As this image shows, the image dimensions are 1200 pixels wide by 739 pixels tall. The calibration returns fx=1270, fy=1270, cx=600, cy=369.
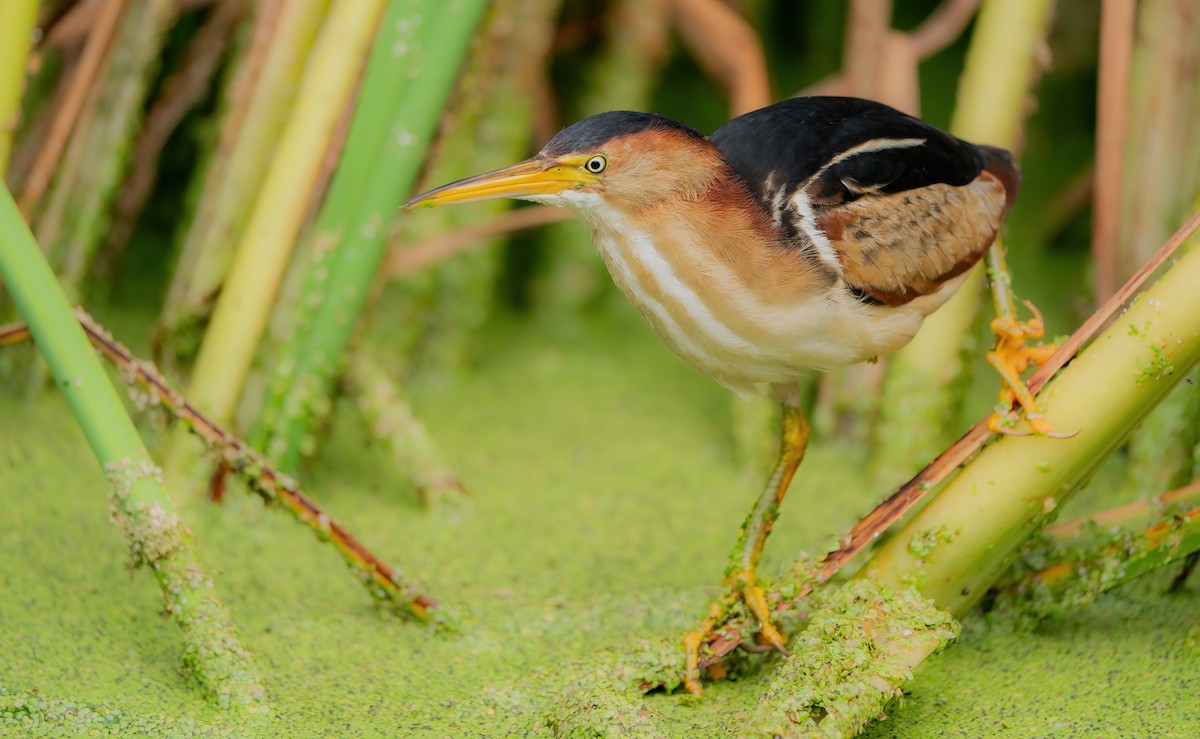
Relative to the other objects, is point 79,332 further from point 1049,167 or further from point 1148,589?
point 1049,167

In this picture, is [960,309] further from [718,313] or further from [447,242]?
[447,242]

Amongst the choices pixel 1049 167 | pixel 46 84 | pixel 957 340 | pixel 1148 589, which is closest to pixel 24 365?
pixel 46 84

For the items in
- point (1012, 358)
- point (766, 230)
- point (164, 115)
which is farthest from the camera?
point (164, 115)

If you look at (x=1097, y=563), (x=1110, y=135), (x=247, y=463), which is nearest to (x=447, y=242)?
(x=247, y=463)

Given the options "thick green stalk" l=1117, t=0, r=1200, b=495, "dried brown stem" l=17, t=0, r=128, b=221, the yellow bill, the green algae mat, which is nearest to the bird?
the yellow bill

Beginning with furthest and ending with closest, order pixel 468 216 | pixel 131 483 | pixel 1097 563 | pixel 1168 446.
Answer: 1. pixel 468 216
2. pixel 1168 446
3. pixel 1097 563
4. pixel 131 483

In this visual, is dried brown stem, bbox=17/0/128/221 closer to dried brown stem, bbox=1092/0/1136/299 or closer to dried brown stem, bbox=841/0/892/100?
dried brown stem, bbox=841/0/892/100
